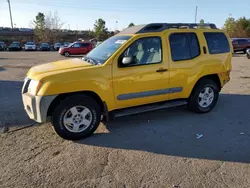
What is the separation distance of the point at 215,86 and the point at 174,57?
1482mm

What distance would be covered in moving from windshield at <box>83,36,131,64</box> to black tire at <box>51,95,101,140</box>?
80 centimetres

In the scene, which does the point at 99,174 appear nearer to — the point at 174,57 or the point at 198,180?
the point at 198,180

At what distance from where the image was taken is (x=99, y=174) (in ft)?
10.3

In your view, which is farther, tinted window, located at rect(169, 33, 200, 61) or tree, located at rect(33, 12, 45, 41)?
tree, located at rect(33, 12, 45, 41)

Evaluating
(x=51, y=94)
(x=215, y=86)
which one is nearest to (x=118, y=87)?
(x=51, y=94)

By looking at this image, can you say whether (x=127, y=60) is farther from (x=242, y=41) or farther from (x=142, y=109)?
(x=242, y=41)

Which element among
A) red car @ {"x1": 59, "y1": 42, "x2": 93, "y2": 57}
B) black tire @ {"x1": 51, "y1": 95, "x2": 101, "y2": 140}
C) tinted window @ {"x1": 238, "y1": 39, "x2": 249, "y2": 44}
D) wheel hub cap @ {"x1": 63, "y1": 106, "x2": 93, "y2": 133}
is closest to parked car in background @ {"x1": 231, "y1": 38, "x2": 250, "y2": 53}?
tinted window @ {"x1": 238, "y1": 39, "x2": 249, "y2": 44}

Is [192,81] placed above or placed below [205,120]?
above

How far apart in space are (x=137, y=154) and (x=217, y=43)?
3547 mm

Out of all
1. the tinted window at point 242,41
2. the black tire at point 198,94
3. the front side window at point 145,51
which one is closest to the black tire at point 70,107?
the front side window at point 145,51

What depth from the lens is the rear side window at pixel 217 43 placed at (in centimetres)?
546

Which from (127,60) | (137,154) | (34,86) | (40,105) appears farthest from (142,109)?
(34,86)

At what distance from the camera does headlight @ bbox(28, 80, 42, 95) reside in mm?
3844

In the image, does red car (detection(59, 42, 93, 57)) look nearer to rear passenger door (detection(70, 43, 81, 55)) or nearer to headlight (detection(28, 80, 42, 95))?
rear passenger door (detection(70, 43, 81, 55))
